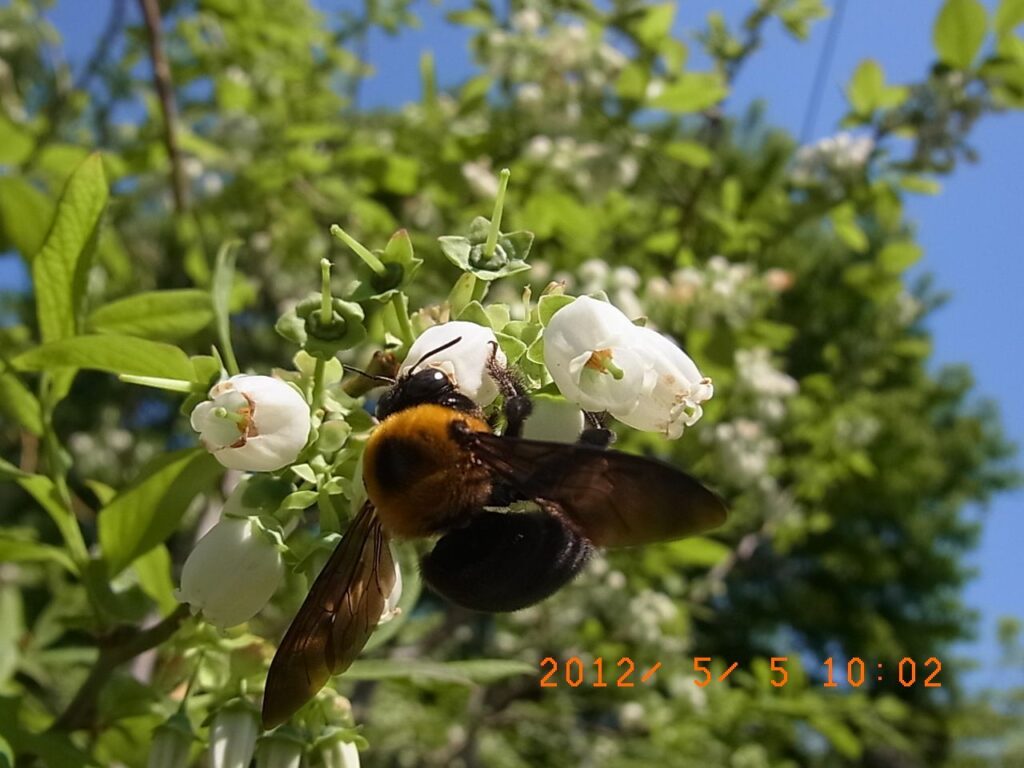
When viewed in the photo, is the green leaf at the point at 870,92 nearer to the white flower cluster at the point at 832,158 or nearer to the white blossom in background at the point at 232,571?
the white flower cluster at the point at 832,158

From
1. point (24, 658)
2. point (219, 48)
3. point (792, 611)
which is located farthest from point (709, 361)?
point (792, 611)

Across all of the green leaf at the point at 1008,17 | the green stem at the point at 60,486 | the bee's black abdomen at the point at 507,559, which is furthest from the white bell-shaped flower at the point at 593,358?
the green leaf at the point at 1008,17

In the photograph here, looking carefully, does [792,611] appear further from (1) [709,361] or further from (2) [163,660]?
(2) [163,660]

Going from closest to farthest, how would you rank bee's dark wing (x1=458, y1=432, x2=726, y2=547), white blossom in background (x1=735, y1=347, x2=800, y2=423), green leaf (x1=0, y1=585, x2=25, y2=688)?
1. bee's dark wing (x1=458, y1=432, x2=726, y2=547)
2. green leaf (x1=0, y1=585, x2=25, y2=688)
3. white blossom in background (x1=735, y1=347, x2=800, y2=423)

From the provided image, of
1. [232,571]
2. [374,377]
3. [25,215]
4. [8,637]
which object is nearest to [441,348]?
[374,377]

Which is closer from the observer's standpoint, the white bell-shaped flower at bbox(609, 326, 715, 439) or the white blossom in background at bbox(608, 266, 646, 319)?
the white bell-shaped flower at bbox(609, 326, 715, 439)

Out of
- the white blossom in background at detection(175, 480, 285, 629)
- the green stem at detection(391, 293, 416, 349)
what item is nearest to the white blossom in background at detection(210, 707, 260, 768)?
the white blossom in background at detection(175, 480, 285, 629)

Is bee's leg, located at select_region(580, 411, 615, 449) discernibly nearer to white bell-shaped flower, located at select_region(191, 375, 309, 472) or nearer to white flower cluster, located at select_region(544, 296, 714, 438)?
white flower cluster, located at select_region(544, 296, 714, 438)

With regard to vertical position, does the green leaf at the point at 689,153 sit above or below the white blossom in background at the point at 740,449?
above
